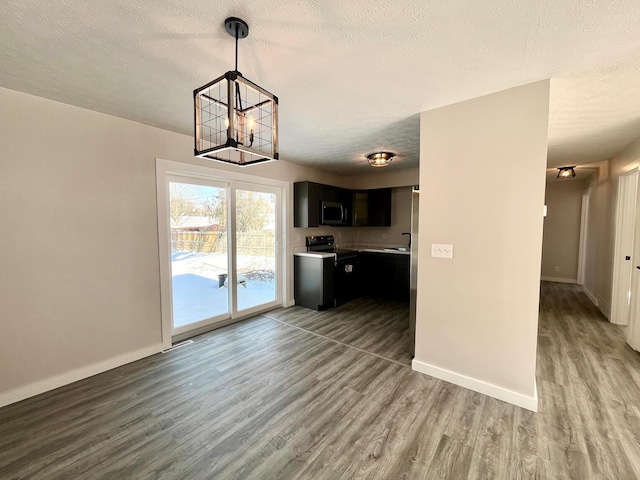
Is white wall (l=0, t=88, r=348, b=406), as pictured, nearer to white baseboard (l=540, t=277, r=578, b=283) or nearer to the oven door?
the oven door

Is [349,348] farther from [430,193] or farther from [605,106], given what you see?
[605,106]

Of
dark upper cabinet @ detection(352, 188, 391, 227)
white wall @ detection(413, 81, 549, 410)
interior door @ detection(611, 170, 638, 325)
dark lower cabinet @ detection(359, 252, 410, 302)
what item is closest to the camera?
white wall @ detection(413, 81, 549, 410)

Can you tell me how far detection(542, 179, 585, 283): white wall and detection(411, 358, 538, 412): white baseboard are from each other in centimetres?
569

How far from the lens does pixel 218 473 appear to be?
1.49m

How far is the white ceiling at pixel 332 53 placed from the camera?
128 cm

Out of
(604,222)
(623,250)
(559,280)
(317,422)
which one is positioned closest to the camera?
(317,422)

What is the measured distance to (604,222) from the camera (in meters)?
4.31

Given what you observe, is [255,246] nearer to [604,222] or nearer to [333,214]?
[333,214]

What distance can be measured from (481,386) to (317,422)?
4.49 ft

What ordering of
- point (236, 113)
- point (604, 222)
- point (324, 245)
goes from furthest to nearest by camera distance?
point (324, 245) < point (604, 222) < point (236, 113)

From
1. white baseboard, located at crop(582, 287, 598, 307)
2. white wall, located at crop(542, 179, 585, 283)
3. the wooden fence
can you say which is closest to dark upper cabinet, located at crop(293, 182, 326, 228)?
the wooden fence

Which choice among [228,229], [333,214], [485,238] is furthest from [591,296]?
[228,229]

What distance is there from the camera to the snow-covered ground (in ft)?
10.6

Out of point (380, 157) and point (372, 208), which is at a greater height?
point (380, 157)
